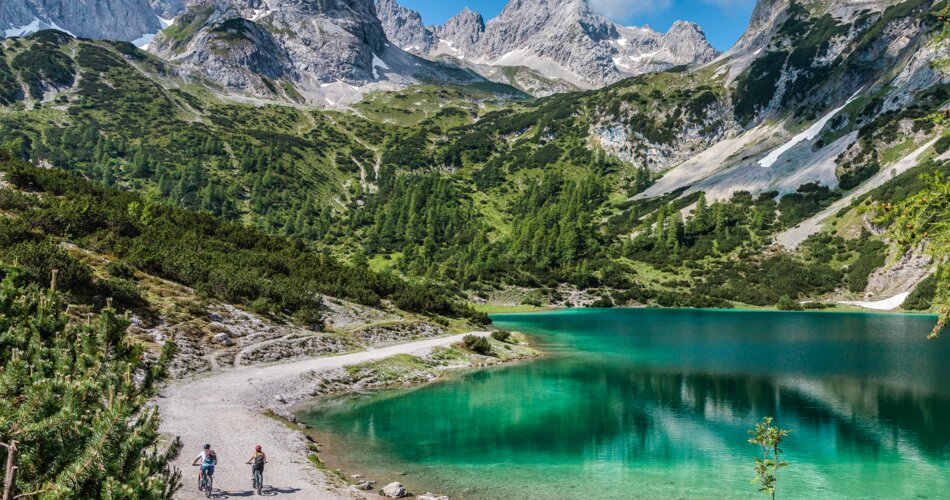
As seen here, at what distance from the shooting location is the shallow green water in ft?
77.0

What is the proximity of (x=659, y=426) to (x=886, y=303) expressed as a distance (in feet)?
450

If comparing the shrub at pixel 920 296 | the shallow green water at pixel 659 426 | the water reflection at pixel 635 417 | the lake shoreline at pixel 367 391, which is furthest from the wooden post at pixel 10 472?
the shrub at pixel 920 296

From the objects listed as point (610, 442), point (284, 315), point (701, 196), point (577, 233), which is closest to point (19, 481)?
point (610, 442)

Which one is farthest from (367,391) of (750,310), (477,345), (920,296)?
(920,296)

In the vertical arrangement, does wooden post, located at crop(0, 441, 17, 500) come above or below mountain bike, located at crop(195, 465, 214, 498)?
above

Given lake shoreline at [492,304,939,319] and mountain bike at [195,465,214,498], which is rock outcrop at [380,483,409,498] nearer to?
mountain bike at [195,465,214,498]

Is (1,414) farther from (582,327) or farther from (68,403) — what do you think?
(582,327)

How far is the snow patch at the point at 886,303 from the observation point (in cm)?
13091

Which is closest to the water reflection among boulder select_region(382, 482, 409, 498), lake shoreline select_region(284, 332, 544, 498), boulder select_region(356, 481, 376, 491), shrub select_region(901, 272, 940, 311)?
lake shoreline select_region(284, 332, 544, 498)

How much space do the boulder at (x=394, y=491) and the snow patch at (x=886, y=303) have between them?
15226 centimetres

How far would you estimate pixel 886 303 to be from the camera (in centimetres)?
13312

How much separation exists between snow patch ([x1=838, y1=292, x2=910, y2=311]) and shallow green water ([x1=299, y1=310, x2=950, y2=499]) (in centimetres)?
8320

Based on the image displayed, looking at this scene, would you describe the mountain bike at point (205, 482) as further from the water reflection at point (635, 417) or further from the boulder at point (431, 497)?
the water reflection at point (635, 417)

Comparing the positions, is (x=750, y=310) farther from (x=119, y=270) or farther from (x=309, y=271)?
(x=119, y=270)
